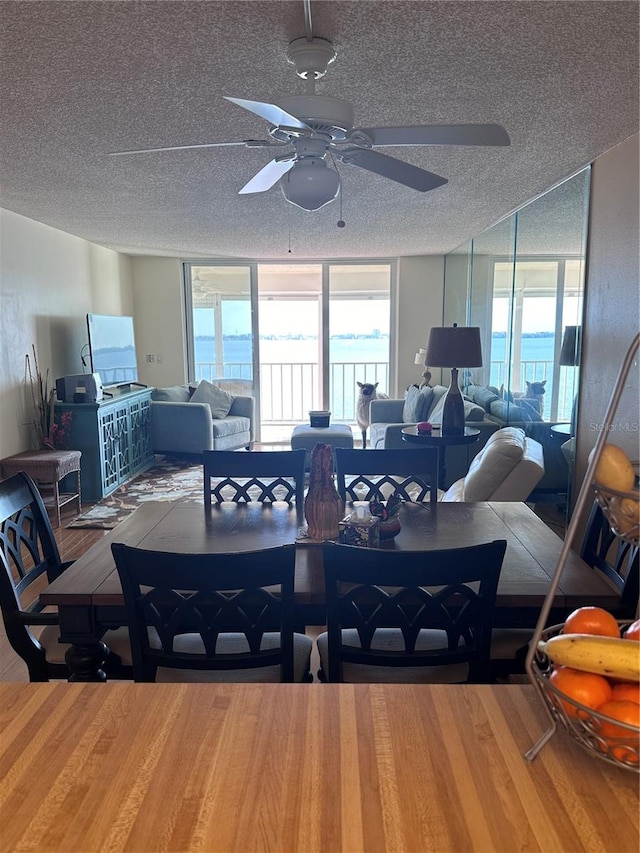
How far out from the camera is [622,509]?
704 mm

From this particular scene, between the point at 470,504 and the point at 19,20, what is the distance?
2.23 m

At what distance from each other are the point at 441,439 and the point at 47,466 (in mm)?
2875

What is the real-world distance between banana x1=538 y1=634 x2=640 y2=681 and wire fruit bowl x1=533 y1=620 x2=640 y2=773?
44 mm

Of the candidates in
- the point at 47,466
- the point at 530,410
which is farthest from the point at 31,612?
the point at 530,410

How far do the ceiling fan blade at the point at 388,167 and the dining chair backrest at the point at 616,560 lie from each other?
1.37 meters

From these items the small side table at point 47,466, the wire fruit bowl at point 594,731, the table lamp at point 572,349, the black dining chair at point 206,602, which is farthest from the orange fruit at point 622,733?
the small side table at point 47,466

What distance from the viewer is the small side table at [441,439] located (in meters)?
4.47

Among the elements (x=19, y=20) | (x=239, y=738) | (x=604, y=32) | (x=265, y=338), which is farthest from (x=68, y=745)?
(x=265, y=338)

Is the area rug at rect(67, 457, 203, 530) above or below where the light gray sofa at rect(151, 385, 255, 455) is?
below

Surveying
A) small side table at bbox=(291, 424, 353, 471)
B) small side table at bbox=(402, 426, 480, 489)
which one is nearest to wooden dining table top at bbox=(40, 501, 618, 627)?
small side table at bbox=(402, 426, 480, 489)

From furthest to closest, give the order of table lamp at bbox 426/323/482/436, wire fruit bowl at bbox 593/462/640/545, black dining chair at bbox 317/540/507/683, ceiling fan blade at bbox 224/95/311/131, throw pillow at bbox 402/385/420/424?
throw pillow at bbox 402/385/420/424 < table lamp at bbox 426/323/482/436 < ceiling fan blade at bbox 224/95/311/131 < black dining chair at bbox 317/540/507/683 < wire fruit bowl at bbox 593/462/640/545

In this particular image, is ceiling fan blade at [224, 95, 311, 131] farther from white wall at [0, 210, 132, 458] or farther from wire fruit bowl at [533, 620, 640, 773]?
white wall at [0, 210, 132, 458]

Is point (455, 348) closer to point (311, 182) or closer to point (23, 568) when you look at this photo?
point (311, 182)

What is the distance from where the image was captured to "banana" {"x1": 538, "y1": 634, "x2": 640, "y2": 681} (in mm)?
764
